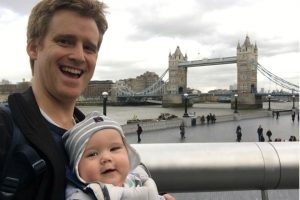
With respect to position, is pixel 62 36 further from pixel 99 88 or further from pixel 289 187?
pixel 99 88

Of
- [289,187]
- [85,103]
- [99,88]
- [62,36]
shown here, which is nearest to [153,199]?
[62,36]

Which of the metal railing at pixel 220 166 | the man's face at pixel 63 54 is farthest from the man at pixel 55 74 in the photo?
the metal railing at pixel 220 166

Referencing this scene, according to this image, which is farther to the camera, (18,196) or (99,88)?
(99,88)

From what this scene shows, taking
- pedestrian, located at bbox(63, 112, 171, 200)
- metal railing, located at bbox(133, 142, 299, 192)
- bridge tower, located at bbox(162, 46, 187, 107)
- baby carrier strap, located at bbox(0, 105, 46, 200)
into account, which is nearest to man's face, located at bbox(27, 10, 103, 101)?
pedestrian, located at bbox(63, 112, 171, 200)

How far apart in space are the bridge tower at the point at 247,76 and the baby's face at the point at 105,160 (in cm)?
4933

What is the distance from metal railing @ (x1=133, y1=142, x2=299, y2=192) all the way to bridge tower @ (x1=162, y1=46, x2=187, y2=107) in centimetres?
5442

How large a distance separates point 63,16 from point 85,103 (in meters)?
60.5

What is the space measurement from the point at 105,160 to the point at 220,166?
0.60m

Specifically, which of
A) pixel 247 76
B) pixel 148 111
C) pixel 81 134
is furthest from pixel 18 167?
pixel 247 76

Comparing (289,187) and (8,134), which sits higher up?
(8,134)

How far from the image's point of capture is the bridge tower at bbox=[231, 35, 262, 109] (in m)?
50.0

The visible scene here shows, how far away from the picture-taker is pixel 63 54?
0.93m

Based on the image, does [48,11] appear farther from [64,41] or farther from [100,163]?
[100,163]

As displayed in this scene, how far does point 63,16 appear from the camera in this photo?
0.92 meters
